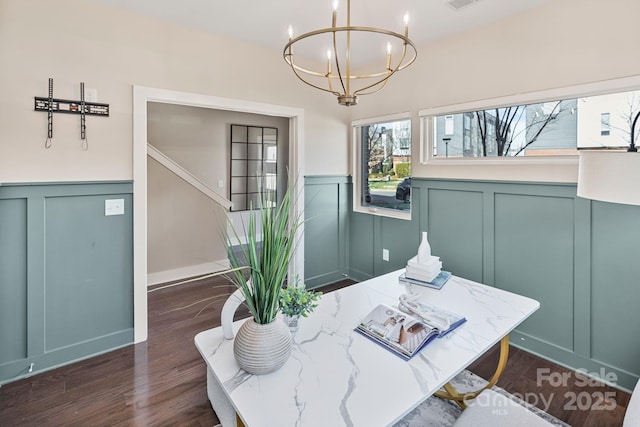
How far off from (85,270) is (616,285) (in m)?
3.62

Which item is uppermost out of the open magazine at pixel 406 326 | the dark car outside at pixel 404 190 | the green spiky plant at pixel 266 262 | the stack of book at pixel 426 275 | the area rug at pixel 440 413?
the dark car outside at pixel 404 190

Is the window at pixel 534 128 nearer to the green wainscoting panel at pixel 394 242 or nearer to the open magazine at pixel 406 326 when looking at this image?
the green wainscoting panel at pixel 394 242

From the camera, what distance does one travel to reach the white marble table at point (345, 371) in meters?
1.08

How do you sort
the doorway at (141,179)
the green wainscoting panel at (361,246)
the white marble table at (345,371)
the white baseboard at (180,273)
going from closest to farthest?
1. the white marble table at (345,371)
2. the doorway at (141,179)
3. the green wainscoting panel at (361,246)
4. the white baseboard at (180,273)

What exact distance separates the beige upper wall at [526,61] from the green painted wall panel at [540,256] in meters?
0.23

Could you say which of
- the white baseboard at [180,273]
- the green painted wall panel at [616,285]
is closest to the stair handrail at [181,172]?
the white baseboard at [180,273]

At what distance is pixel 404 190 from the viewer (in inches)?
137

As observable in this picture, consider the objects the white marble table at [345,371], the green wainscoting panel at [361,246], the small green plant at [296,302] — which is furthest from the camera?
the green wainscoting panel at [361,246]

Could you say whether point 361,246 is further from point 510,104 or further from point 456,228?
point 510,104

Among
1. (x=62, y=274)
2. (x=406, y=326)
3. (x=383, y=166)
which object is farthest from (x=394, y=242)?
(x=62, y=274)

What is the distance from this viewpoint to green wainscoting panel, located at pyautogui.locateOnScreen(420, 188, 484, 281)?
2820 millimetres

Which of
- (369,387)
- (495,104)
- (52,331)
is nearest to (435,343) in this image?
(369,387)

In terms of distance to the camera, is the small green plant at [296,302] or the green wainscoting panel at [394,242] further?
the green wainscoting panel at [394,242]

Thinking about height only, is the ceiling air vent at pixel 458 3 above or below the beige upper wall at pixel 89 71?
above
